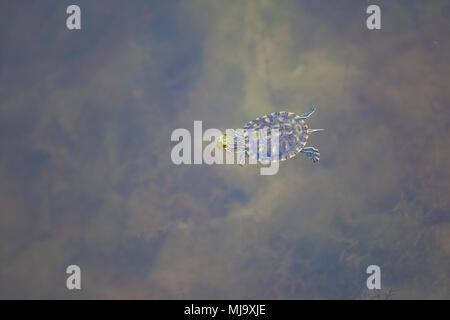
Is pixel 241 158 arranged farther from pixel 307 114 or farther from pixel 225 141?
pixel 307 114

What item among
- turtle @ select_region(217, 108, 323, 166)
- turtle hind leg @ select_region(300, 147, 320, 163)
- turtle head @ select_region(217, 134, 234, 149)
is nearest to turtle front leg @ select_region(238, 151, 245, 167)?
turtle @ select_region(217, 108, 323, 166)

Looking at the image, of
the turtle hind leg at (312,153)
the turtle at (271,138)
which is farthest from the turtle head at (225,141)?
the turtle hind leg at (312,153)

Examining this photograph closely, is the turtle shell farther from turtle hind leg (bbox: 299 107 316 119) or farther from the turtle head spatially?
the turtle head

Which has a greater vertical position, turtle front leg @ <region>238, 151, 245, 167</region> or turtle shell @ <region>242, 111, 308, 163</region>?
turtle shell @ <region>242, 111, 308, 163</region>

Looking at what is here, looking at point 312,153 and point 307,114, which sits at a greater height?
point 307,114

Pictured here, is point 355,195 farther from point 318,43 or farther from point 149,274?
point 149,274

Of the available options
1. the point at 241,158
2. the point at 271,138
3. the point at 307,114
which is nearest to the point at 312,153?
the point at 307,114

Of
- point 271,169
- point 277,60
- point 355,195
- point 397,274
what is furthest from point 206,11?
point 397,274
